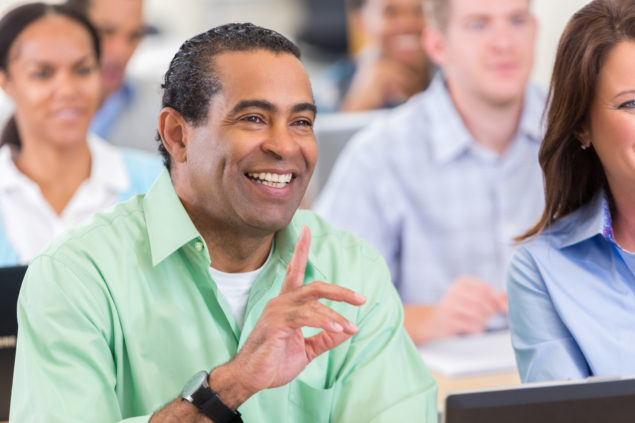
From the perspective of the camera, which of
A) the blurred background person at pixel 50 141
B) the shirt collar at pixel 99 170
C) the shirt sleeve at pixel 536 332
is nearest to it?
the shirt sleeve at pixel 536 332

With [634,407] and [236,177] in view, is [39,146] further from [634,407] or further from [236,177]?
[634,407]

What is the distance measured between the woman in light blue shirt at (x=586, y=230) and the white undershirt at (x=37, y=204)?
6.17 feet

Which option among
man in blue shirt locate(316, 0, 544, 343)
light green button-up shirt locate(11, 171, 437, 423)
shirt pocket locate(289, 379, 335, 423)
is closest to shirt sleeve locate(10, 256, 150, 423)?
light green button-up shirt locate(11, 171, 437, 423)

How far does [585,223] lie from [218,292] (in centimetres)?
77

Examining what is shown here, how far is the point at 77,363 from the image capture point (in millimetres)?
1347

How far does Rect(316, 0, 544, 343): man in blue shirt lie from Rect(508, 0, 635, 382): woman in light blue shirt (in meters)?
1.53

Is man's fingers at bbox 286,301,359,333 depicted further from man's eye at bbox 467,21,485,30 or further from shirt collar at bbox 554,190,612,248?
man's eye at bbox 467,21,485,30

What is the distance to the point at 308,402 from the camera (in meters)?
1.54

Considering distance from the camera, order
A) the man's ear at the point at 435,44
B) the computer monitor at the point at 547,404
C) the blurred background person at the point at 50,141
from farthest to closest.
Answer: the man's ear at the point at 435,44 < the blurred background person at the point at 50,141 < the computer monitor at the point at 547,404

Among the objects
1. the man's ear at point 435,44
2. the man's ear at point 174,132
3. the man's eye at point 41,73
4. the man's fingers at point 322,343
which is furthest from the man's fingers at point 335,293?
the man's ear at point 435,44

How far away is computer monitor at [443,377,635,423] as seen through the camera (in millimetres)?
972

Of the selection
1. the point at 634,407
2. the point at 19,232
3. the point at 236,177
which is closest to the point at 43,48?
the point at 19,232

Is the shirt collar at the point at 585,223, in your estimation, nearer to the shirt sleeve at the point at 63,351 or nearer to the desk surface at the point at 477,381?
the desk surface at the point at 477,381

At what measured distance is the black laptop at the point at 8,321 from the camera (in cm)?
166
